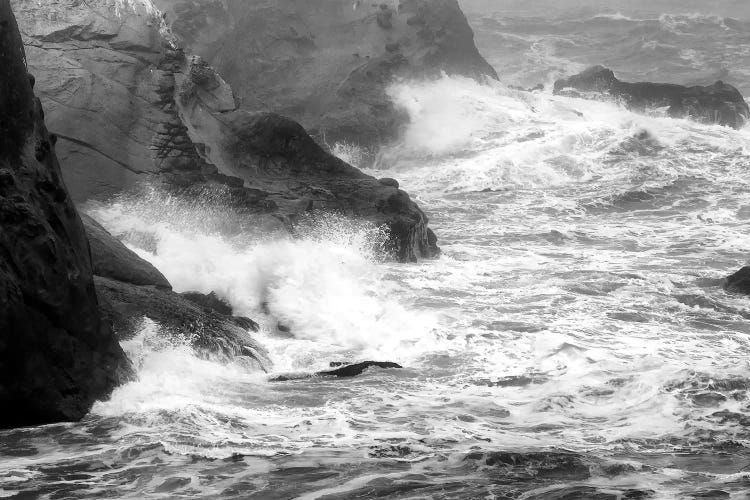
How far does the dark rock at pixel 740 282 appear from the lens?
1228 cm

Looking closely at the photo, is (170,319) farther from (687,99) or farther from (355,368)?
(687,99)

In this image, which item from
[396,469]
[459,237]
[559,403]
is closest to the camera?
[396,469]

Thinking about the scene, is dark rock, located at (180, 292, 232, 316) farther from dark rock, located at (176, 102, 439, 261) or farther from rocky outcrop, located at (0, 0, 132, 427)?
rocky outcrop, located at (0, 0, 132, 427)

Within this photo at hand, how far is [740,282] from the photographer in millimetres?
12336

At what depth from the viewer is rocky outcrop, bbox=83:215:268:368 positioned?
894 centimetres

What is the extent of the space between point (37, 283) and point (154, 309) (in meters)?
2.31

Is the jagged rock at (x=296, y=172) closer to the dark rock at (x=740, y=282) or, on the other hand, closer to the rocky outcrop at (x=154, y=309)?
the rocky outcrop at (x=154, y=309)

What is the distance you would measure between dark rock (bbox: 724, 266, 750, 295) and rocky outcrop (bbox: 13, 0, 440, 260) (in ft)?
13.9

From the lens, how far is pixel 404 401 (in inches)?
322

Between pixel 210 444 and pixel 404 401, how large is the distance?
1.98 meters

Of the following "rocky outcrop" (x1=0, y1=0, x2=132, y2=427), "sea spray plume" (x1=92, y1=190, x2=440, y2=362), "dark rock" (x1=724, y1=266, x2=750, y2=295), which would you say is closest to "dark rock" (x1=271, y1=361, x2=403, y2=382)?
"sea spray plume" (x1=92, y1=190, x2=440, y2=362)

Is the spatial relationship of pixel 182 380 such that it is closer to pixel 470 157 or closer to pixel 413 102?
pixel 470 157

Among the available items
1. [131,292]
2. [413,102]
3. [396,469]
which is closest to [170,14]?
[413,102]

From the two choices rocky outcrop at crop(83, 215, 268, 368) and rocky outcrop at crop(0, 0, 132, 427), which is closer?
rocky outcrop at crop(0, 0, 132, 427)
